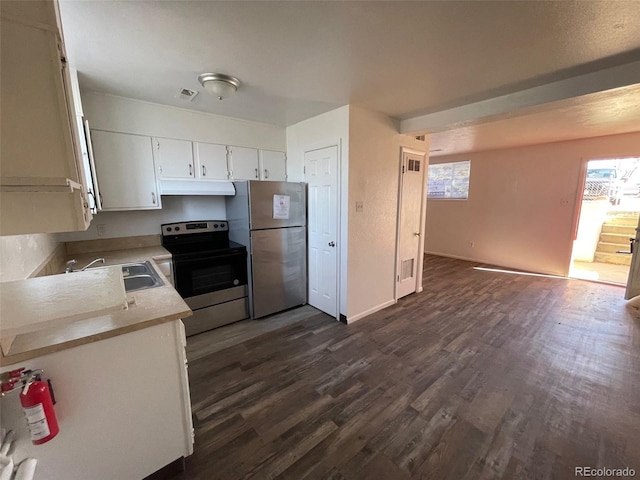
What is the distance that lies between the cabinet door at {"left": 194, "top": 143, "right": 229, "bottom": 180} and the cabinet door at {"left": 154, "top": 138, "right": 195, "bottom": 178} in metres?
0.08

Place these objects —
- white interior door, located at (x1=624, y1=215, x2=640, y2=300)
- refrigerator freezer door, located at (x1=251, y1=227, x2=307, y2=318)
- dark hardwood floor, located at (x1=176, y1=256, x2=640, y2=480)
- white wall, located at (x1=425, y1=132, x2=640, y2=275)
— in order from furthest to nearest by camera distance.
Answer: white wall, located at (x1=425, y1=132, x2=640, y2=275) → white interior door, located at (x1=624, y1=215, x2=640, y2=300) → refrigerator freezer door, located at (x1=251, y1=227, x2=307, y2=318) → dark hardwood floor, located at (x1=176, y1=256, x2=640, y2=480)

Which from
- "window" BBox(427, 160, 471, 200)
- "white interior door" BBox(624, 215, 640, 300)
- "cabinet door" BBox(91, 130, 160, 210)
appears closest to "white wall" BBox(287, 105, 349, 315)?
"cabinet door" BBox(91, 130, 160, 210)

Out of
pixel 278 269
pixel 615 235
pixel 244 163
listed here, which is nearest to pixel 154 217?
pixel 244 163

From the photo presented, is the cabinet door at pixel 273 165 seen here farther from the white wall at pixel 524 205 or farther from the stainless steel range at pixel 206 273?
the white wall at pixel 524 205

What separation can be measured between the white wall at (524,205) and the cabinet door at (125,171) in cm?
579

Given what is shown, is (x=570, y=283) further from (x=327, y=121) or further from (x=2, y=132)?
(x=2, y=132)

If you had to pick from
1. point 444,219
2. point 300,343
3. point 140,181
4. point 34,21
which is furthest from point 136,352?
point 444,219

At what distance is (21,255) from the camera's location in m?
1.47

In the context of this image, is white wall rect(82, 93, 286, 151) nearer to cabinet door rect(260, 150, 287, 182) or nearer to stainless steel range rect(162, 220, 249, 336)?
cabinet door rect(260, 150, 287, 182)

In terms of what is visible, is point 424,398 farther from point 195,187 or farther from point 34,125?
point 195,187

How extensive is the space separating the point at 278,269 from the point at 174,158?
1.65 metres

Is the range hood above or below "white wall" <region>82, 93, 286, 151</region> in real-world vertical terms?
below

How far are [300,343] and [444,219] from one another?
4.94m

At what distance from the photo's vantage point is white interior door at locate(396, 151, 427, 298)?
345 cm
